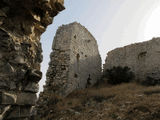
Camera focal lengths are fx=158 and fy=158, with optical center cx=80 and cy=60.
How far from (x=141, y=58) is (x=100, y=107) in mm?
7979

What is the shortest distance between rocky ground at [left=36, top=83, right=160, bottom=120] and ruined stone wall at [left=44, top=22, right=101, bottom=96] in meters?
0.79

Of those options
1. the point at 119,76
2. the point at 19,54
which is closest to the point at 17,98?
the point at 19,54

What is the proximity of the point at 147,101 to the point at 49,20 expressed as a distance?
196 inches

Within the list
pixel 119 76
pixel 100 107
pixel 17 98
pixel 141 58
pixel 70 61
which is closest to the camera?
pixel 17 98

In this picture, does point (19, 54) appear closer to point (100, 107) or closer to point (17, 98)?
point (17, 98)

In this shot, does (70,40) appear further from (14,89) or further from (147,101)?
(14,89)

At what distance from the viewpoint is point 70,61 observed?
31.2 ft

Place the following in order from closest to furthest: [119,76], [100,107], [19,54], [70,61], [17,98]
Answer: [17,98], [19,54], [100,107], [70,61], [119,76]

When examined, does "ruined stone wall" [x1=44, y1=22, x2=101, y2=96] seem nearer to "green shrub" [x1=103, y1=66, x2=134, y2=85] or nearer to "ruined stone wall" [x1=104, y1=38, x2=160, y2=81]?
"green shrub" [x1=103, y1=66, x2=134, y2=85]

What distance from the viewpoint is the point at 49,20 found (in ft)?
9.97

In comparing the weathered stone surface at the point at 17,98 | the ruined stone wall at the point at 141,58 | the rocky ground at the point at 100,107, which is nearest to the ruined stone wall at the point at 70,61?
the rocky ground at the point at 100,107

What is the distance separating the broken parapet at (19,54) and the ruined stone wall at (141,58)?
11.2 m

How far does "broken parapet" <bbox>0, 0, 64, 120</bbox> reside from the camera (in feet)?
7.29

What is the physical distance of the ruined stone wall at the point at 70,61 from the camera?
9211mm
